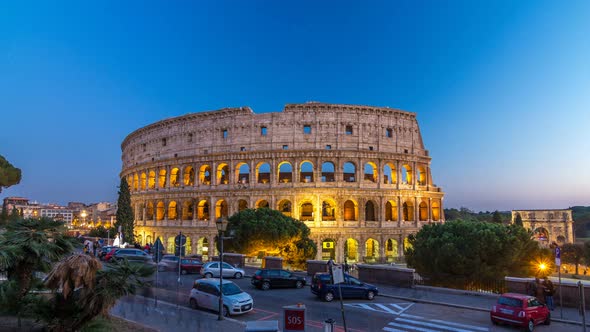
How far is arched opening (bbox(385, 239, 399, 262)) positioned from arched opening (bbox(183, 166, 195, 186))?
2753 cm

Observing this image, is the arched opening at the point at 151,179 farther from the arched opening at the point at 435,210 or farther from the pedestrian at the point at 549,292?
the pedestrian at the point at 549,292

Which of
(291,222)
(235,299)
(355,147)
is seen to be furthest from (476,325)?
(355,147)

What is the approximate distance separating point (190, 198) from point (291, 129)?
55.3ft

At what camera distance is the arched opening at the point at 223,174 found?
50.2 meters

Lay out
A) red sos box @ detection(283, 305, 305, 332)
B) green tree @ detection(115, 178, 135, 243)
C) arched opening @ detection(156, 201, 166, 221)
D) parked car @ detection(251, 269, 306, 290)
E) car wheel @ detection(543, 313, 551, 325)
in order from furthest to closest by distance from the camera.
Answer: arched opening @ detection(156, 201, 166, 221), green tree @ detection(115, 178, 135, 243), parked car @ detection(251, 269, 306, 290), car wheel @ detection(543, 313, 551, 325), red sos box @ detection(283, 305, 305, 332)

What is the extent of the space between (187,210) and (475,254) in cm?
3863

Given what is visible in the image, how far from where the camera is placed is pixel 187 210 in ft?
175

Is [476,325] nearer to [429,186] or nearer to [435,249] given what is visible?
[435,249]

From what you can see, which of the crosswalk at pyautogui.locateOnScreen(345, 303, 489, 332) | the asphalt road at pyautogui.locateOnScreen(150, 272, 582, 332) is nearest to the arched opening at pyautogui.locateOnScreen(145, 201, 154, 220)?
the asphalt road at pyautogui.locateOnScreen(150, 272, 582, 332)

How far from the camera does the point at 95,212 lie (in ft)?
522

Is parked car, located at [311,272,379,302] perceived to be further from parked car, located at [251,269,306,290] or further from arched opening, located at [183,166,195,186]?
arched opening, located at [183,166,195,186]

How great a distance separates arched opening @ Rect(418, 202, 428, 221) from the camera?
51.4 meters

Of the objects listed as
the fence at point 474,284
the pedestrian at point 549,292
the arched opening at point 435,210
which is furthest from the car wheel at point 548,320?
the arched opening at point 435,210

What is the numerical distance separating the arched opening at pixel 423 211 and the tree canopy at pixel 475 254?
21.8 meters
